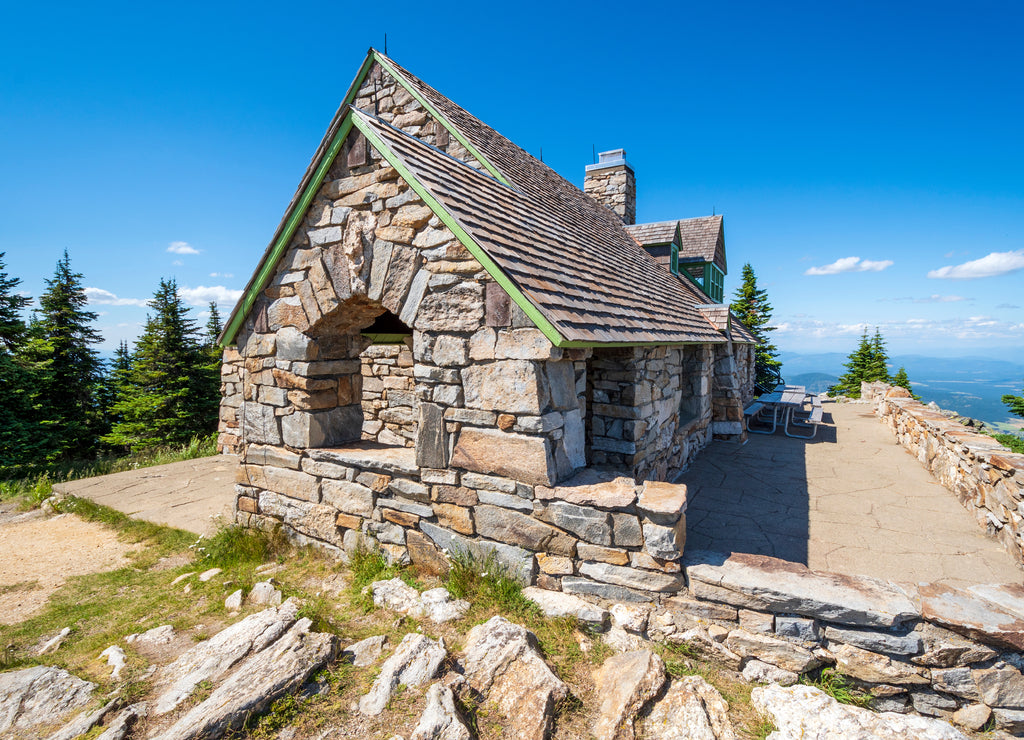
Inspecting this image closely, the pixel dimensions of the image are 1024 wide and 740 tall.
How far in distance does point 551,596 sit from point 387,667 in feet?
4.25

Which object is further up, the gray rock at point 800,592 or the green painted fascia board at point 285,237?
the green painted fascia board at point 285,237

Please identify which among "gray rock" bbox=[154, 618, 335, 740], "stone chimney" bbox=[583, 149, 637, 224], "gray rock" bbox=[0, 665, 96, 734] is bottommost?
"gray rock" bbox=[0, 665, 96, 734]

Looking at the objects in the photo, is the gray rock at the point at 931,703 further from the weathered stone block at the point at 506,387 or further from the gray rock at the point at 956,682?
the weathered stone block at the point at 506,387

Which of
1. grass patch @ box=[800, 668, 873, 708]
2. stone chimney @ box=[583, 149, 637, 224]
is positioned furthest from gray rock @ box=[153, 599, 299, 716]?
stone chimney @ box=[583, 149, 637, 224]

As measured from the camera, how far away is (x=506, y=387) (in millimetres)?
3799

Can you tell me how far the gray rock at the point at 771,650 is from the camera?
3.17 metres

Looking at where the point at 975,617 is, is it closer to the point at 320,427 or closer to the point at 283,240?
the point at 320,427

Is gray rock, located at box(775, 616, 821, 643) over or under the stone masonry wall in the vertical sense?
under

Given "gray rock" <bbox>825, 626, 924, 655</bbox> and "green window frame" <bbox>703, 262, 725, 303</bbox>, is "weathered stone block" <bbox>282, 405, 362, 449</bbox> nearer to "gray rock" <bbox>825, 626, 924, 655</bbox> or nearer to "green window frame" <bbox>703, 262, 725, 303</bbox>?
"gray rock" <bbox>825, 626, 924, 655</bbox>

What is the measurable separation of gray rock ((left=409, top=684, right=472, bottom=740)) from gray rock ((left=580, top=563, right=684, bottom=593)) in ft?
4.39

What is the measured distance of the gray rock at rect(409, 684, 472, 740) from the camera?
251 cm

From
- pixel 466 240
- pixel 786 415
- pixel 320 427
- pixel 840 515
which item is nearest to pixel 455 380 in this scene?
pixel 466 240

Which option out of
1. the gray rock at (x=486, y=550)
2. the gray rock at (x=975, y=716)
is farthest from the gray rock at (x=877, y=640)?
the gray rock at (x=486, y=550)

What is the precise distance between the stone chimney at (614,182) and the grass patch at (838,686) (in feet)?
42.2
